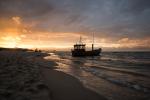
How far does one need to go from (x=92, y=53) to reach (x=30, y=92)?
194 feet

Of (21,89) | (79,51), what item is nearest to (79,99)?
(21,89)

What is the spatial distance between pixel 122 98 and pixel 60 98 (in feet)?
10.00

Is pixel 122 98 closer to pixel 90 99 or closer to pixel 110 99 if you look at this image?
pixel 110 99

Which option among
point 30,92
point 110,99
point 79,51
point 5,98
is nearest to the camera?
point 5,98

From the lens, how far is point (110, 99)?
6980mm

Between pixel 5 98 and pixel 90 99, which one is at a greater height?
pixel 5 98

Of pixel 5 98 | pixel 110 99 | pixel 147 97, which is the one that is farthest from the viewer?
pixel 147 97

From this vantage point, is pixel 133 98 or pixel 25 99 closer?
pixel 25 99

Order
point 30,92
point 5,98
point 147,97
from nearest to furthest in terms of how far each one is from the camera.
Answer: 1. point 5,98
2. point 30,92
3. point 147,97

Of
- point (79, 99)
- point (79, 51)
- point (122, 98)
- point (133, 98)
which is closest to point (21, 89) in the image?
A: point (79, 99)

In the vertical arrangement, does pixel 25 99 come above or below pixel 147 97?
above

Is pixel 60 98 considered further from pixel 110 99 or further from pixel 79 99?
pixel 110 99

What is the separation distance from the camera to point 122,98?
23.7 ft

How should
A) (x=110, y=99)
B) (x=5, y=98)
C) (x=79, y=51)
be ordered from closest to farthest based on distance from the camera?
(x=5, y=98) < (x=110, y=99) < (x=79, y=51)
